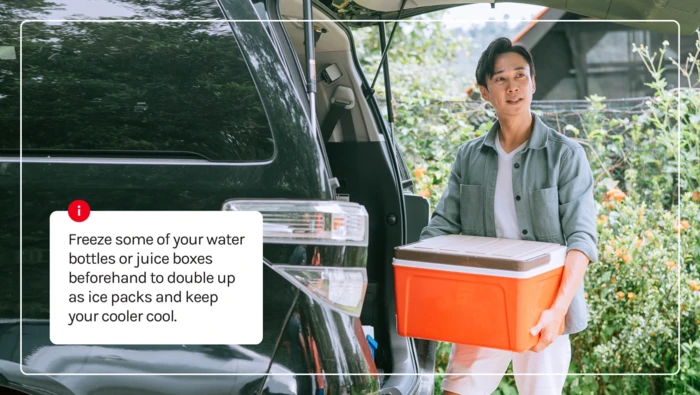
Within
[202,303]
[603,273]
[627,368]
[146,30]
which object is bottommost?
[627,368]

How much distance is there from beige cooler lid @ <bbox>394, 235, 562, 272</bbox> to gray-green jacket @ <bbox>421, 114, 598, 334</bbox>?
3.0 inches

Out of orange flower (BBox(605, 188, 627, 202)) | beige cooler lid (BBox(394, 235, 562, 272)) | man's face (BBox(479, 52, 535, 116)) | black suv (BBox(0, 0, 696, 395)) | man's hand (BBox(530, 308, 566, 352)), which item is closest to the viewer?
black suv (BBox(0, 0, 696, 395))

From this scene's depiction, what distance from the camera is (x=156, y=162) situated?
5.34ft

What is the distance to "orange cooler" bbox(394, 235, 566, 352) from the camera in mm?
2016

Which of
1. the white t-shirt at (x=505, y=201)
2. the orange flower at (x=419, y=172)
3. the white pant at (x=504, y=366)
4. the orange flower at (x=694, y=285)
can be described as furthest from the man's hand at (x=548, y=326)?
the orange flower at (x=419, y=172)

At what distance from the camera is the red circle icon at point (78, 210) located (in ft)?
5.29

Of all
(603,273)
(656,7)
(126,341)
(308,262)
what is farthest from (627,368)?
(126,341)

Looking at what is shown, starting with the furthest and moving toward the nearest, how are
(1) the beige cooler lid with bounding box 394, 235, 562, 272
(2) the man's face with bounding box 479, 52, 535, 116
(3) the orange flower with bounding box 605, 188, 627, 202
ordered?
(3) the orange flower with bounding box 605, 188, 627, 202
(2) the man's face with bounding box 479, 52, 535, 116
(1) the beige cooler lid with bounding box 394, 235, 562, 272

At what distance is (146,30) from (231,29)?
0.66ft

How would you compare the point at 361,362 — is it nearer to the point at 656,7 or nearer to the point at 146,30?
the point at 146,30

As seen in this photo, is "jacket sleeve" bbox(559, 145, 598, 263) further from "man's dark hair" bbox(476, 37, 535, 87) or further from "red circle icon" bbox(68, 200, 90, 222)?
"red circle icon" bbox(68, 200, 90, 222)

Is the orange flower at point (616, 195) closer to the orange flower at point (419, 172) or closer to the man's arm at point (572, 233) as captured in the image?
the orange flower at point (419, 172)

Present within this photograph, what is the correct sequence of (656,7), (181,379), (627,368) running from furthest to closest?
(627,368)
(656,7)
(181,379)

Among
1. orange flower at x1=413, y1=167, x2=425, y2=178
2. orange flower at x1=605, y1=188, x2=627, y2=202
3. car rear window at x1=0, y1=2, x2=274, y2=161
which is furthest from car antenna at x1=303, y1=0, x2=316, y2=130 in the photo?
orange flower at x1=605, y1=188, x2=627, y2=202
